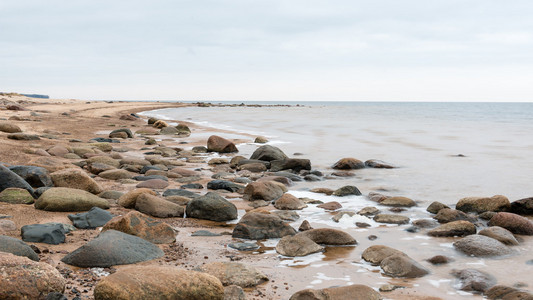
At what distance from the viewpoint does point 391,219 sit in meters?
7.20

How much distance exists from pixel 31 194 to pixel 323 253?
15.5 feet

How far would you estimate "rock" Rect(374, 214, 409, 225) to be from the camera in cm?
713

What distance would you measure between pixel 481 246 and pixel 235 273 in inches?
127

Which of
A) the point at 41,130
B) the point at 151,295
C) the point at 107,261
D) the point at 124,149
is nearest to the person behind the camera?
the point at 151,295

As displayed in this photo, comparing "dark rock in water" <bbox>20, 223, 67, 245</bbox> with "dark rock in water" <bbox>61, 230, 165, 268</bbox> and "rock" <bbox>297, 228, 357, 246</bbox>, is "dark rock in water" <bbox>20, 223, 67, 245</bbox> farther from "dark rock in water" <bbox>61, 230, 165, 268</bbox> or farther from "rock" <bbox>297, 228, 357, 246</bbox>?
"rock" <bbox>297, 228, 357, 246</bbox>

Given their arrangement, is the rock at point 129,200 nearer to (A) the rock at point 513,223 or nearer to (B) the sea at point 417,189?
(B) the sea at point 417,189

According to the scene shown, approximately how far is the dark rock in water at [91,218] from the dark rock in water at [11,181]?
4.70 ft

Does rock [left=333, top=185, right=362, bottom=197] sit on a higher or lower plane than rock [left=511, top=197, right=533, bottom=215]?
lower

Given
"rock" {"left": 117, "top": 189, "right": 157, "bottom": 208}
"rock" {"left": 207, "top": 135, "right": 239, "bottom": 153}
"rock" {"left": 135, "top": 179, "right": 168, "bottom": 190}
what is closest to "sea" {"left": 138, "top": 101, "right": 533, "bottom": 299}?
"rock" {"left": 207, "top": 135, "right": 239, "bottom": 153}

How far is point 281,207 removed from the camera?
804 centimetres

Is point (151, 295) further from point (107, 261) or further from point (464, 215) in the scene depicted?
point (464, 215)

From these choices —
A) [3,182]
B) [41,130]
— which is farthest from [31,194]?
[41,130]

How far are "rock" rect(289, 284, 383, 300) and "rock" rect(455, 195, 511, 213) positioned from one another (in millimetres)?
4405

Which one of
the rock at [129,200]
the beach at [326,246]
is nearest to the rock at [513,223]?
the beach at [326,246]
